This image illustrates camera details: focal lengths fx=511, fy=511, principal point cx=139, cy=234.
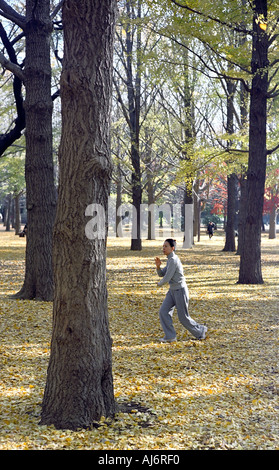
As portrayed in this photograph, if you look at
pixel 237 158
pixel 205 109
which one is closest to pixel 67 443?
pixel 237 158

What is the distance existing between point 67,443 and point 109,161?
92.9 inches

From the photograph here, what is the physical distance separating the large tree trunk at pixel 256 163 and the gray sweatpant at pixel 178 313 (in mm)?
6107

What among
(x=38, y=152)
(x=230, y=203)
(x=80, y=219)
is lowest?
(x=80, y=219)

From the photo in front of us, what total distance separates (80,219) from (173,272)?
10.3 feet

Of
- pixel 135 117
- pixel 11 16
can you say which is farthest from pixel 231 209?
pixel 11 16

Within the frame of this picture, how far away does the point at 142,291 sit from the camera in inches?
473

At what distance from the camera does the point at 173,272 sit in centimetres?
728

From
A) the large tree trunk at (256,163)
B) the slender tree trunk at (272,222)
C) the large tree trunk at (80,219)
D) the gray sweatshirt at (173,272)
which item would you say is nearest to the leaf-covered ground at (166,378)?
the large tree trunk at (80,219)

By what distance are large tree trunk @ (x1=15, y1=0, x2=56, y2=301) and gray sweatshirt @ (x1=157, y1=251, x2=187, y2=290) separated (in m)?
3.60

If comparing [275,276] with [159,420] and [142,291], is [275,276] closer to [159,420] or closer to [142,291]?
[142,291]

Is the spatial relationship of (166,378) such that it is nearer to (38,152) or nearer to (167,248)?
(167,248)

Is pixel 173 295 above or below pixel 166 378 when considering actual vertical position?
above

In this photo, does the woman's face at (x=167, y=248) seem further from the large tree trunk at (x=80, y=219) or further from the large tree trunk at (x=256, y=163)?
the large tree trunk at (x=256, y=163)

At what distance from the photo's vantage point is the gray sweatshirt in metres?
7.27
